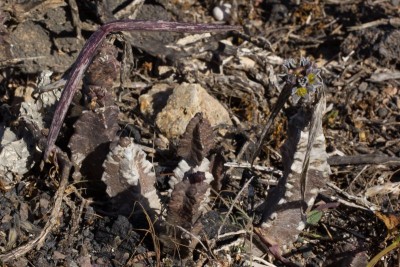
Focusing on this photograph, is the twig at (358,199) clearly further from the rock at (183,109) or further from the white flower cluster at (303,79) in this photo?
the white flower cluster at (303,79)

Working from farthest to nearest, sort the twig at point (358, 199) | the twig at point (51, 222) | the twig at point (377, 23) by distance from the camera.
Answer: the twig at point (377, 23), the twig at point (358, 199), the twig at point (51, 222)

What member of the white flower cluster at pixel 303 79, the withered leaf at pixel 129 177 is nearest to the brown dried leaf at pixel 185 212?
the withered leaf at pixel 129 177

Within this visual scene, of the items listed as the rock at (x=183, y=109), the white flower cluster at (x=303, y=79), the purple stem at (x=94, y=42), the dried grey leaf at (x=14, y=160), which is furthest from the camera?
the rock at (x=183, y=109)

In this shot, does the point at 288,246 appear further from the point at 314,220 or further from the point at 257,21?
the point at 257,21

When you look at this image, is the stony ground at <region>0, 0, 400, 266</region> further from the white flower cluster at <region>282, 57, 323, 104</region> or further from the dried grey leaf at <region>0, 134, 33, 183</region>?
the white flower cluster at <region>282, 57, 323, 104</region>

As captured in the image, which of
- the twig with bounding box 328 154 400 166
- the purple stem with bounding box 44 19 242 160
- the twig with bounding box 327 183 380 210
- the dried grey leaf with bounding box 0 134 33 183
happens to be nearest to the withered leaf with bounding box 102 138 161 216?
the purple stem with bounding box 44 19 242 160

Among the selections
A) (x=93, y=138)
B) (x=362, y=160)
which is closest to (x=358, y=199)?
(x=362, y=160)

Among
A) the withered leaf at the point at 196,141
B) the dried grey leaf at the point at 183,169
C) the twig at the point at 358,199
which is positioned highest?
the withered leaf at the point at 196,141
